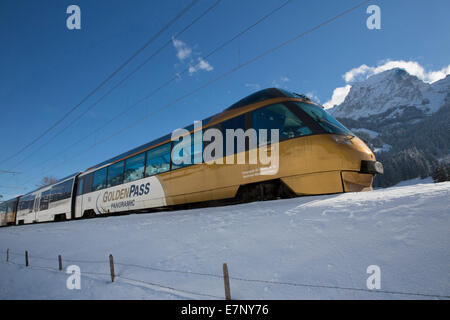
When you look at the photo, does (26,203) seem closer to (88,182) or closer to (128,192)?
(88,182)

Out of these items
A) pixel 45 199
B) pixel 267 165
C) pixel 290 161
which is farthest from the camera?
pixel 45 199

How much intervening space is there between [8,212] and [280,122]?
82.3 ft

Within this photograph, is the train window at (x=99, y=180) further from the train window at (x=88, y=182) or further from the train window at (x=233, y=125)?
the train window at (x=233, y=125)

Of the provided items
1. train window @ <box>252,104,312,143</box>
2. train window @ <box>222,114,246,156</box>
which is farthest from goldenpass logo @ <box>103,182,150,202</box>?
train window @ <box>252,104,312,143</box>

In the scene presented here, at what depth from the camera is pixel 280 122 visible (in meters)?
5.02

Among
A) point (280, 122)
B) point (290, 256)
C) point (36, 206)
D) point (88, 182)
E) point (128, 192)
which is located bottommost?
point (290, 256)

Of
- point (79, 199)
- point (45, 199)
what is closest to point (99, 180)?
point (79, 199)

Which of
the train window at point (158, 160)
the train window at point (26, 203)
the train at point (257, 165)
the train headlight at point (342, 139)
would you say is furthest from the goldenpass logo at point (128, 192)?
the train window at point (26, 203)

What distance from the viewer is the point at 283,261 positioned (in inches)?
93.4

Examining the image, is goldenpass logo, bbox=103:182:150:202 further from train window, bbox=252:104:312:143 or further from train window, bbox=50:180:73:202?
train window, bbox=252:104:312:143

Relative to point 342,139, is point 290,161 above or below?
below

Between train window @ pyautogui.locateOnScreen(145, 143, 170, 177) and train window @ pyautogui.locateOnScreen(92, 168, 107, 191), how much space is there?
3466mm

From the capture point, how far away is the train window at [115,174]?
365 inches
